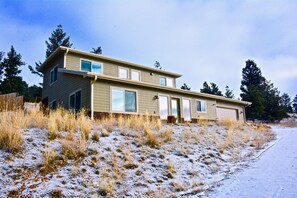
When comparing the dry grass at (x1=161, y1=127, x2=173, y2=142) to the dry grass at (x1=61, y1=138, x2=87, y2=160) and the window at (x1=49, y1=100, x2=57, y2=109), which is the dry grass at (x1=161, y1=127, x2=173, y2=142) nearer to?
the dry grass at (x1=61, y1=138, x2=87, y2=160)

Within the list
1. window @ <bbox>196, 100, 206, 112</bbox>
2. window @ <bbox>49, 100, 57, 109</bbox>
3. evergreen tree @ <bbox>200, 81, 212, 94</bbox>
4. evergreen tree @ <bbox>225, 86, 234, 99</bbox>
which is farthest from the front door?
evergreen tree @ <bbox>225, 86, 234, 99</bbox>

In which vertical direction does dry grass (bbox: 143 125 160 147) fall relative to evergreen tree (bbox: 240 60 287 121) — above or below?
below

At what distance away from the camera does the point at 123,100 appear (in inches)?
510

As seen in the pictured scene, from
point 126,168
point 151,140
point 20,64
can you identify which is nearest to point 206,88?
point 20,64

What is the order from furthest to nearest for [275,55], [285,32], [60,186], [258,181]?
[275,55], [285,32], [258,181], [60,186]

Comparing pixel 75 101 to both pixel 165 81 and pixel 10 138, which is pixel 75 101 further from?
pixel 165 81

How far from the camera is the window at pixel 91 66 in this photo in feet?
49.0

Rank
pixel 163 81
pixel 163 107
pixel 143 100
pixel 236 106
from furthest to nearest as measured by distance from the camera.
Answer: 1. pixel 236 106
2. pixel 163 81
3. pixel 163 107
4. pixel 143 100

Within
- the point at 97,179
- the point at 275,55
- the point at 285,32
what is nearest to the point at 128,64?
the point at 285,32

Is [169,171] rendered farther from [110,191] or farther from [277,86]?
[277,86]

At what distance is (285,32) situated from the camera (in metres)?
14.6

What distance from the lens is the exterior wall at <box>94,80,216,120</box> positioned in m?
12.0

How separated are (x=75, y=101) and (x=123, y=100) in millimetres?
2638

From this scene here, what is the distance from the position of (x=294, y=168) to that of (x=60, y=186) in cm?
543
